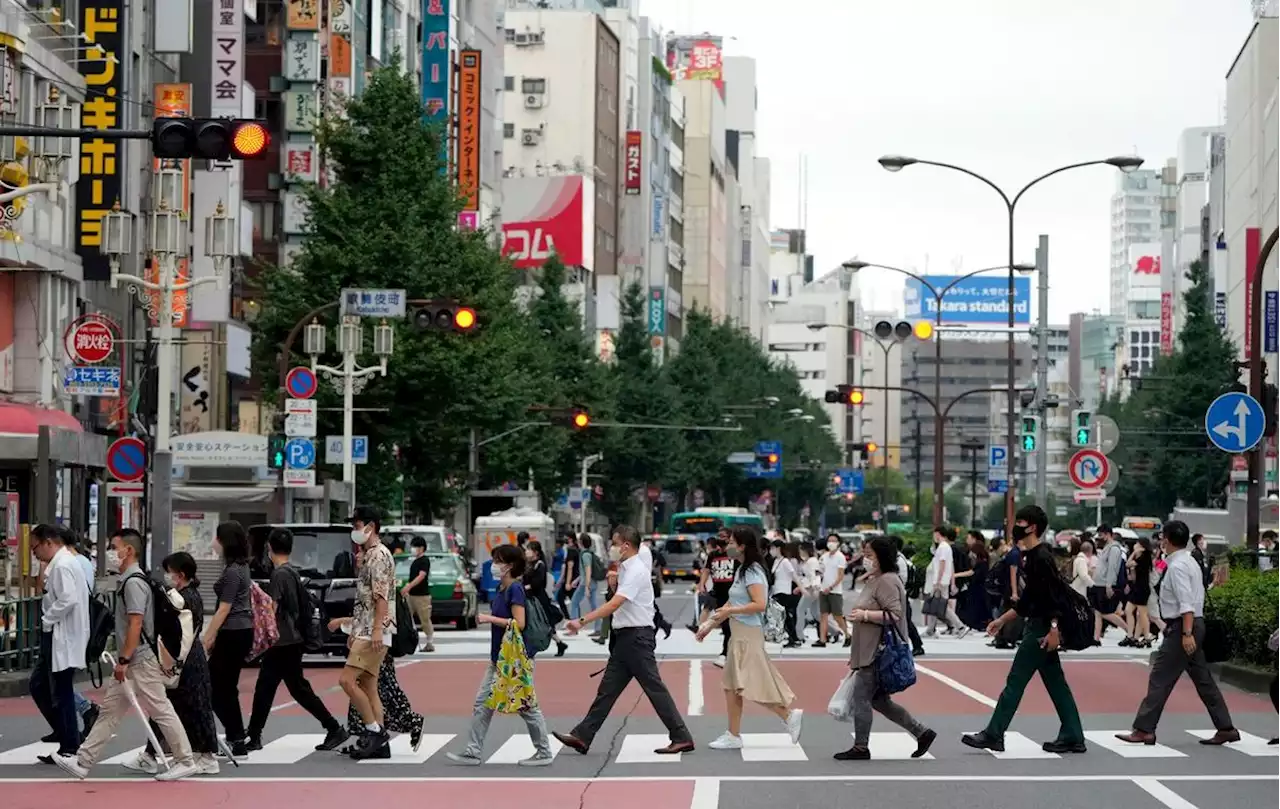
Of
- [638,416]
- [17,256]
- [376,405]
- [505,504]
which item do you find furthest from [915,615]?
[638,416]

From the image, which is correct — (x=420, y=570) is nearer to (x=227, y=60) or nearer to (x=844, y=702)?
(x=844, y=702)

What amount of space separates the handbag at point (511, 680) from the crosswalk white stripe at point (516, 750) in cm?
63

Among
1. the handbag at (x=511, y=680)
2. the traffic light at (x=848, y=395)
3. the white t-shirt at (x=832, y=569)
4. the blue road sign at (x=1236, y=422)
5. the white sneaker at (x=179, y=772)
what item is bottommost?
the white sneaker at (x=179, y=772)

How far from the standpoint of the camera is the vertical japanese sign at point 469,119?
77.4m

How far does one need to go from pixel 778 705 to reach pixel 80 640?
494 centimetres

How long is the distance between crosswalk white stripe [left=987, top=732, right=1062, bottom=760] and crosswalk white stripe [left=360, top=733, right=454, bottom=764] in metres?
3.97

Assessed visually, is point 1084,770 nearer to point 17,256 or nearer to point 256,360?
point 17,256

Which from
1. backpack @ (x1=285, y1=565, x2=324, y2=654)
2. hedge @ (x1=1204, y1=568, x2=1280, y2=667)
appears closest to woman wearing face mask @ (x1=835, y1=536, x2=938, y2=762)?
backpack @ (x1=285, y1=565, x2=324, y2=654)

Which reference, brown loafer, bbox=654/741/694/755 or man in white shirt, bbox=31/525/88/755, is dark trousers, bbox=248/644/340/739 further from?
brown loafer, bbox=654/741/694/755

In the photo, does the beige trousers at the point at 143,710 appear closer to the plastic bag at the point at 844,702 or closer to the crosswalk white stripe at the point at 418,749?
the crosswalk white stripe at the point at 418,749

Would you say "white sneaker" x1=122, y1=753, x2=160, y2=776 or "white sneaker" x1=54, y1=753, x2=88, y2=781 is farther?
"white sneaker" x1=122, y1=753, x2=160, y2=776

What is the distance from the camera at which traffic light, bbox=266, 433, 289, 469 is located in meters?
42.6

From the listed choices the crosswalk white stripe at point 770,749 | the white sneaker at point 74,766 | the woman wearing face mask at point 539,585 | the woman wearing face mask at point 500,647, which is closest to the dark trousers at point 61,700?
the white sneaker at point 74,766

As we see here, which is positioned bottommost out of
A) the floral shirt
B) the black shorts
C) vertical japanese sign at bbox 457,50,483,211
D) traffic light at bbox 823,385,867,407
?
the black shorts
